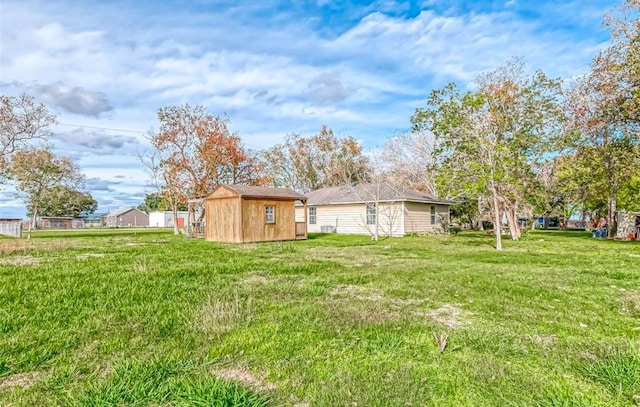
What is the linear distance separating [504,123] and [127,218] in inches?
2473

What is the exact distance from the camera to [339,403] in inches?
95.3

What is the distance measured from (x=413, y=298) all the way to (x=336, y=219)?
1982 cm

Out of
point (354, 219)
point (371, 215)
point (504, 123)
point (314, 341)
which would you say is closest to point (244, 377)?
point (314, 341)

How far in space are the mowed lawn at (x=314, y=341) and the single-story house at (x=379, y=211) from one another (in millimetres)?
15054

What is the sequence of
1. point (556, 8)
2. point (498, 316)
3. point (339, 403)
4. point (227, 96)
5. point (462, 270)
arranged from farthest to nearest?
point (227, 96)
point (556, 8)
point (462, 270)
point (498, 316)
point (339, 403)

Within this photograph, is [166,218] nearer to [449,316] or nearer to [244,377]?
[449,316]

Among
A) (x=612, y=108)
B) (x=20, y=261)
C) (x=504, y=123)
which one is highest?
(x=612, y=108)

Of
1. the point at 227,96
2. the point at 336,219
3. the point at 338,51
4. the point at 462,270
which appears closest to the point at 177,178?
the point at 227,96

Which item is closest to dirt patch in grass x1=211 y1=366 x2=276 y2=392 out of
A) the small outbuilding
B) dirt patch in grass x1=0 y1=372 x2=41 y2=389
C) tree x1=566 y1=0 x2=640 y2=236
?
dirt patch in grass x1=0 y1=372 x2=41 y2=389

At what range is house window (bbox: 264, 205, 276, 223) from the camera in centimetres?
1774

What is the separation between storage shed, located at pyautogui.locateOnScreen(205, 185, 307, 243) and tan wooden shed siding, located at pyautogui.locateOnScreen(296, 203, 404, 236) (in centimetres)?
561

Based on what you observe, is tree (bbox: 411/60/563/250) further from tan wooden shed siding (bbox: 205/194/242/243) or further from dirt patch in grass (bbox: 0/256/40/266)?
dirt patch in grass (bbox: 0/256/40/266)

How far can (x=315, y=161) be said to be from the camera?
1463 inches

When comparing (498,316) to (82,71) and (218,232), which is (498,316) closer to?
(218,232)
